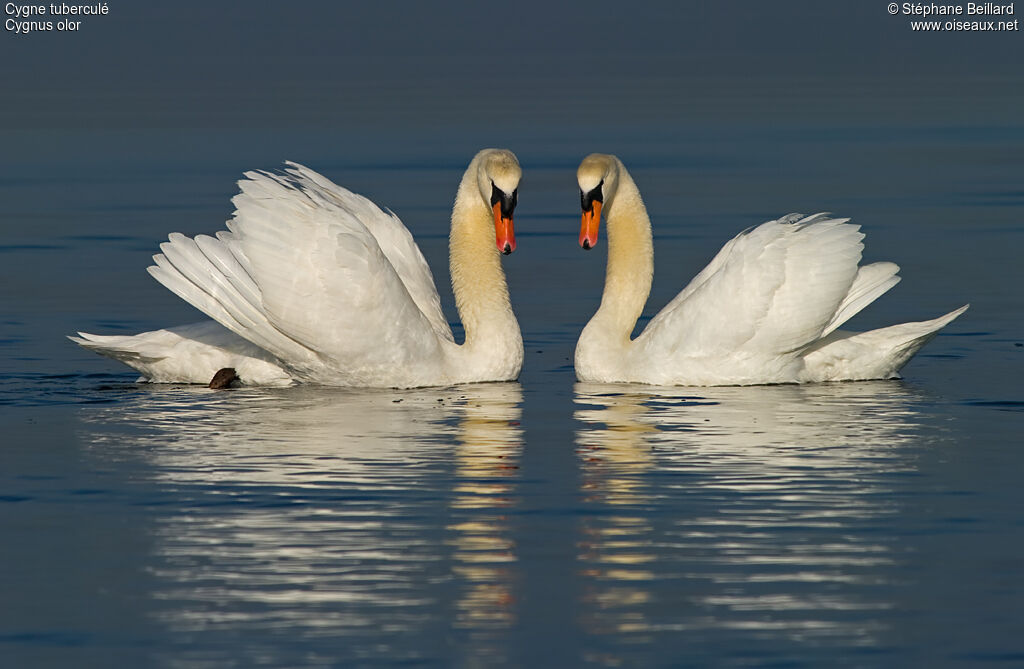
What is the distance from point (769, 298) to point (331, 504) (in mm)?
4907

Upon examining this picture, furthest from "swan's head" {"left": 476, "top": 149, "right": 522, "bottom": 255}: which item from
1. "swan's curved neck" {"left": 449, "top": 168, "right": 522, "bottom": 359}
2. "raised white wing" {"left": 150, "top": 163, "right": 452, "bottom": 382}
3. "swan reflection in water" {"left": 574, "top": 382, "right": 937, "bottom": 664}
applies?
"swan reflection in water" {"left": 574, "top": 382, "right": 937, "bottom": 664}

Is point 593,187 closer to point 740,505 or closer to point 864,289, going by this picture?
point 864,289

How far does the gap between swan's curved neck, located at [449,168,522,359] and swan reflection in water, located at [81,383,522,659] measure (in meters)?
0.62

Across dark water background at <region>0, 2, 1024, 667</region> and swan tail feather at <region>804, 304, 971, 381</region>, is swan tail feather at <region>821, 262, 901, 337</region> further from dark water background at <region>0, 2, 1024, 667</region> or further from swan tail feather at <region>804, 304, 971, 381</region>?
dark water background at <region>0, 2, 1024, 667</region>

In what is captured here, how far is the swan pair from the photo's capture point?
1502 centimetres

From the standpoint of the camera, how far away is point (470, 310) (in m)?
16.1

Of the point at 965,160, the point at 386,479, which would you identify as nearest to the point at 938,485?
the point at 386,479

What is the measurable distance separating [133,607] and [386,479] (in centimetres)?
273

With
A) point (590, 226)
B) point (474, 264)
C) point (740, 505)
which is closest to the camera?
point (740, 505)

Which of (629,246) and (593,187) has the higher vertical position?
(593,187)

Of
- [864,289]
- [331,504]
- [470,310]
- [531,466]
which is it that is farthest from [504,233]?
[331,504]

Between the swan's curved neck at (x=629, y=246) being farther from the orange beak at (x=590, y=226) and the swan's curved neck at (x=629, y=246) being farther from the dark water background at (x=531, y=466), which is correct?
the dark water background at (x=531, y=466)

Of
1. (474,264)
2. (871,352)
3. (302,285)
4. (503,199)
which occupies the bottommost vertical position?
(871,352)

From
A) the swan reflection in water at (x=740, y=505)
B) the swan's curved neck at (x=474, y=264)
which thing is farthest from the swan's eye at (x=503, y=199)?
the swan reflection in water at (x=740, y=505)
